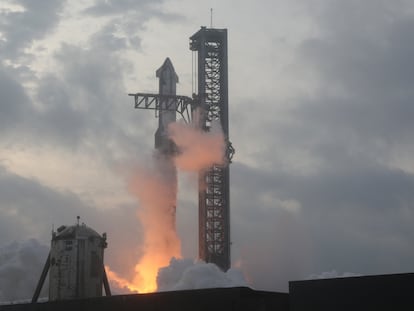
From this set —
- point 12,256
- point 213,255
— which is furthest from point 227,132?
point 12,256

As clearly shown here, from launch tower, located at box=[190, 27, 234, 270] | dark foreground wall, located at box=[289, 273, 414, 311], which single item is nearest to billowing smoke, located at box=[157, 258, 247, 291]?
launch tower, located at box=[190, 27, 234, 270]

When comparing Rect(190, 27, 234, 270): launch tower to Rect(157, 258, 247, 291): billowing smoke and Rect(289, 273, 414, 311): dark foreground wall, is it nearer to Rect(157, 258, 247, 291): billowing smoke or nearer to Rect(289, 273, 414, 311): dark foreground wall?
Rect(157, 258, 247, 291): billowing smoke

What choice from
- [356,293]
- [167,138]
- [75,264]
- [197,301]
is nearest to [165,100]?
[167,138]

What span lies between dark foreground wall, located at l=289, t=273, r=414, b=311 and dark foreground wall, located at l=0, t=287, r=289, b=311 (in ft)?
15.2

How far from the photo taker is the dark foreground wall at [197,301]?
4353 centimetres

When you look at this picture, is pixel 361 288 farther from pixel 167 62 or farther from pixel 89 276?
pixel 167 62

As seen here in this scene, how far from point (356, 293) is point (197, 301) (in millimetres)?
11160

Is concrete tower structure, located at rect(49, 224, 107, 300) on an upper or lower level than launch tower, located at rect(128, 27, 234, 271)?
lower

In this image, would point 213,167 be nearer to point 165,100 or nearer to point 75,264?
point 165,100

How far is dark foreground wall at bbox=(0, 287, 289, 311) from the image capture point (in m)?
43.5

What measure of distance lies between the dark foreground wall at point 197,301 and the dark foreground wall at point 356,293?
4.63 m

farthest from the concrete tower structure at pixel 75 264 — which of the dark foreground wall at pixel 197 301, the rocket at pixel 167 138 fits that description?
the rocket at pixel 167 138

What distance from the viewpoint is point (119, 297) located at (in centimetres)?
4975

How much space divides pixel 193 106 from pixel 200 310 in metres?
44.1
